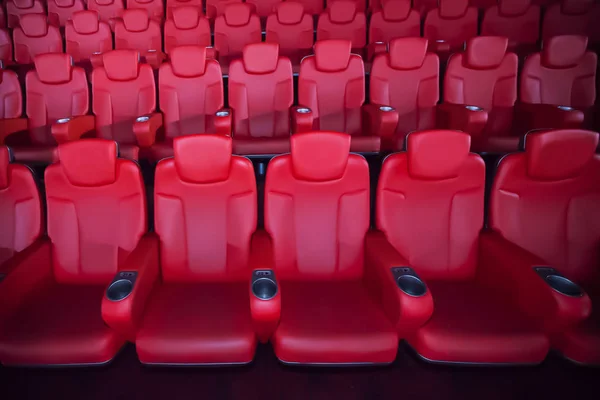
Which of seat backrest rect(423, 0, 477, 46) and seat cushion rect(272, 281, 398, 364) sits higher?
seat backrest rect(423, 0, 477, 46)

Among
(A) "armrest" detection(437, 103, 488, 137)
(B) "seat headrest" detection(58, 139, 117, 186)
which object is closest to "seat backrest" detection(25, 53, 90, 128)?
(B) "seat headrest" detection(58, 139, 117, 186)

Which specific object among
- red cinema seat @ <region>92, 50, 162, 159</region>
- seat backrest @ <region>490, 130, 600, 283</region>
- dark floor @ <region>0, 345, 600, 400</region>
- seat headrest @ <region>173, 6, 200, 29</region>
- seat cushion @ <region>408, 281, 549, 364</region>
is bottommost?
dark floor @ <region>0, 345, 600, 400</region>

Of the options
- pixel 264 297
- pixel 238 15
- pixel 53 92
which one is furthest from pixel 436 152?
pixel 238 15

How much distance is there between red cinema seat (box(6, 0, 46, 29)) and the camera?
4.49m

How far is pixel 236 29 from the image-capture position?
3637mm

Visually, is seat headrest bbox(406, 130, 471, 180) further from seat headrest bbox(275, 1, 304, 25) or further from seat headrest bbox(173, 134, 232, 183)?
seat headrest bbox(275, 1, 304, 25)

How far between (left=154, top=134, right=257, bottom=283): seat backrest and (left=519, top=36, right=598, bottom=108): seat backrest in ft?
6.44

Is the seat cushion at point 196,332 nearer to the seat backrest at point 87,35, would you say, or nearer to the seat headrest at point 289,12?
the seat headrest at point 289,12

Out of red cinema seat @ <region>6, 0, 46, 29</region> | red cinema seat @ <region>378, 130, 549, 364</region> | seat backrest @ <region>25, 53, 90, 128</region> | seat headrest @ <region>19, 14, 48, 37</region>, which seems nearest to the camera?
red cinema seat @ <region>378, 130, 549, 364</region>

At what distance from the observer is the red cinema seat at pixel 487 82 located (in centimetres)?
257

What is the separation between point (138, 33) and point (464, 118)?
2.89m

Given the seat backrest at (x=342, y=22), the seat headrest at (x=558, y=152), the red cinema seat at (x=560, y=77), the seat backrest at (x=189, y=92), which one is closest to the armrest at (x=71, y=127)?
the seat backrest at (x=189, y=92)

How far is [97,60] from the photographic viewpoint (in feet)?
10.6

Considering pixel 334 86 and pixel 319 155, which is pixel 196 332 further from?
pixel 334 86
